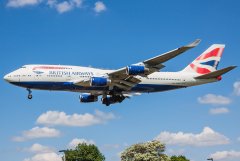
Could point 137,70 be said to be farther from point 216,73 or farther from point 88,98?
point 88,98

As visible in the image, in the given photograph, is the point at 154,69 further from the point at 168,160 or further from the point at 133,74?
the point at 168,160

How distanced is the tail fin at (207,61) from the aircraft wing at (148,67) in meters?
11.3

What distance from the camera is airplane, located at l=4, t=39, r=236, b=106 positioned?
61438mm

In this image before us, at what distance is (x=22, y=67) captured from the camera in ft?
212

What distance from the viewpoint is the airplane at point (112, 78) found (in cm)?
6144

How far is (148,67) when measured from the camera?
61438mm

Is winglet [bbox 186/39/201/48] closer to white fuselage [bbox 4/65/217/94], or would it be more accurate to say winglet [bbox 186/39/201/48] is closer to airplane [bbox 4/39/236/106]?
airplane [bbox 4/39/236/106]

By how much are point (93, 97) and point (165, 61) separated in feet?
54.5

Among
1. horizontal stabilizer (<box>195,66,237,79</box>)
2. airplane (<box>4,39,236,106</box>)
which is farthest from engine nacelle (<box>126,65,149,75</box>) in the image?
horizontal stabilizer (<box>195,66,237,79</box>)

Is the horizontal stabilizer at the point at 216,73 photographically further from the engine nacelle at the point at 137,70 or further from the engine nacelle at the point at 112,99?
the engine nacelle at the point at 112,99

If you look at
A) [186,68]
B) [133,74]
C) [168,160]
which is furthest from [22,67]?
[168,160]

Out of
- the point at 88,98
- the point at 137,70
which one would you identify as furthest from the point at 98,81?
the point at 88,98

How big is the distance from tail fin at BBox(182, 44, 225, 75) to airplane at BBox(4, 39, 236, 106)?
0.74 metres

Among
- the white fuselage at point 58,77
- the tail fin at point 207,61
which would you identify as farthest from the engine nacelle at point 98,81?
the tail fin at point 207,61
